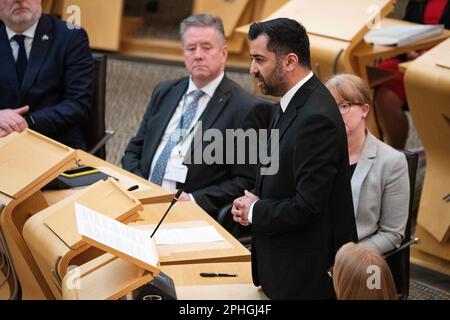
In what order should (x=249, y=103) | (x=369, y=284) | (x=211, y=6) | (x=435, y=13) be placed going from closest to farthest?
(x=369, y=284)
(x=249, y=103)
(x=435, y=13)
(x=211, y=6)

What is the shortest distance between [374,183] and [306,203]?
83 centimetres

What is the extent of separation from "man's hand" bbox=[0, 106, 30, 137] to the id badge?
0.73 metres

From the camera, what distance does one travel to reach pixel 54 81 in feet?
14.1

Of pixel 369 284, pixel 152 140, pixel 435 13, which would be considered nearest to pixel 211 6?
pixel 435 13

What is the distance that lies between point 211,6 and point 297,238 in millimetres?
5080

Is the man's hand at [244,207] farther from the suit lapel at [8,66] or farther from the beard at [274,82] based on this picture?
the suit lapel at [8,66]

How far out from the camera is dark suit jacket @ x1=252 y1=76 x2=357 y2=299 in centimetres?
241

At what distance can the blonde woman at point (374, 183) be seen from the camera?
3.15m

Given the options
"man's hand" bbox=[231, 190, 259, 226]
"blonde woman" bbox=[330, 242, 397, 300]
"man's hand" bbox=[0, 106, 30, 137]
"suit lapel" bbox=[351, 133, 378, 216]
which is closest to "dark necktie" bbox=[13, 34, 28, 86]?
"man's hand" bbox=[0, 106, 30, 137]

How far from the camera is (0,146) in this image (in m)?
3.29

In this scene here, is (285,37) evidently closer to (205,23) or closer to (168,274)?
(168,274)

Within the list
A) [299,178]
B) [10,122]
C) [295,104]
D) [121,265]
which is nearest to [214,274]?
[121,265]

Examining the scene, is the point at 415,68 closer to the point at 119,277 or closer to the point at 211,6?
the point at 119,277

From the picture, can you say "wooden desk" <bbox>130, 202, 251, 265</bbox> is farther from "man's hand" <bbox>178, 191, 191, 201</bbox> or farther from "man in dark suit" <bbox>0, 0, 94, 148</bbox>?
"man in dark suit" <bbox>0, 0, 94, 148</bbox>
